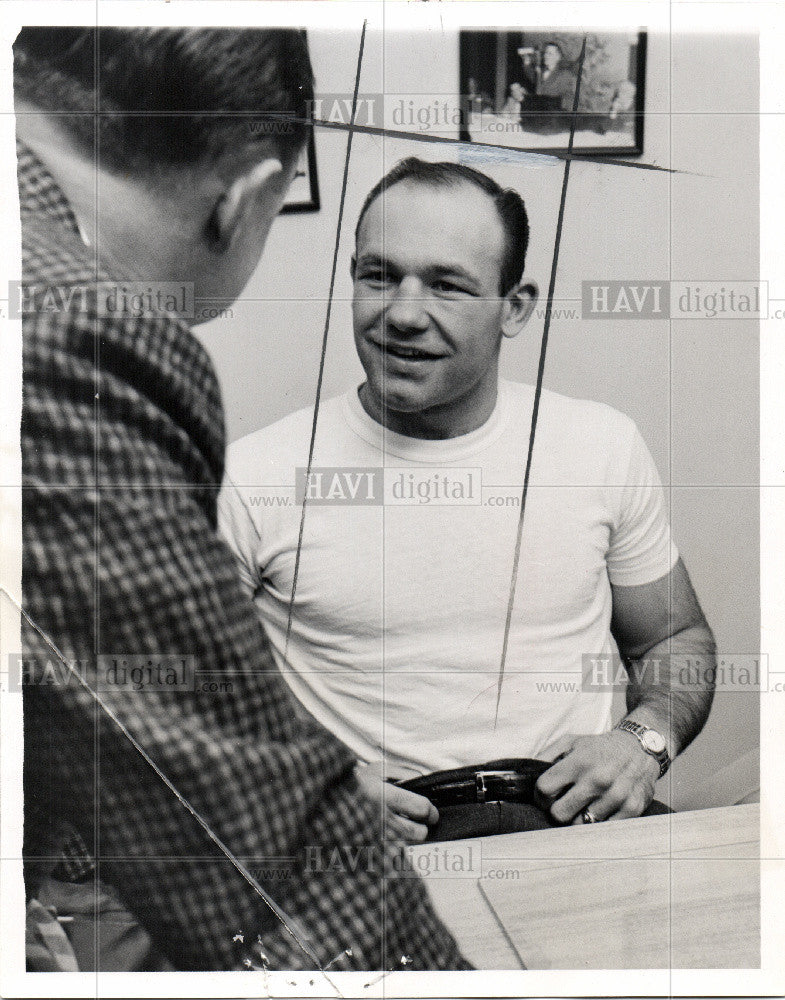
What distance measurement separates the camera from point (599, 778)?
41.3 inches

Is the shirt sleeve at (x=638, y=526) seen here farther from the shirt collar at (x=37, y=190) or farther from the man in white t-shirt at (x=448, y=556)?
the shirt collar at (x=37, y=190)

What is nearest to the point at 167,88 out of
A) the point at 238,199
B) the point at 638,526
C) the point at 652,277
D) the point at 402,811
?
the point at 238,199

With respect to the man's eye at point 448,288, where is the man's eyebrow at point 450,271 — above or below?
above

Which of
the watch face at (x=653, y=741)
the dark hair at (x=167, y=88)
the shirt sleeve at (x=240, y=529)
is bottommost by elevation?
the watch face at (x=653, y=741)

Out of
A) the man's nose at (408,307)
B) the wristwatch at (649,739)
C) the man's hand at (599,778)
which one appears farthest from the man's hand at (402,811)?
the man's nose at (408,307)

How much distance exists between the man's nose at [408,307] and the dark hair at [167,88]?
0.19 meters

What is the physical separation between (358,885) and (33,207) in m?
0.83

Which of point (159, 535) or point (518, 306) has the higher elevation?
point (518, 306)

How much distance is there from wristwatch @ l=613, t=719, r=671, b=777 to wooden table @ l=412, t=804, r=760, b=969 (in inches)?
2.7

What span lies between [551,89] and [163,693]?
0.79 m

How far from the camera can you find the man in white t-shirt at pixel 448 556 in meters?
1.04

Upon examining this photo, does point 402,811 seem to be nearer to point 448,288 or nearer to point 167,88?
point 448,288
